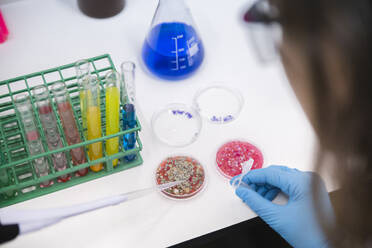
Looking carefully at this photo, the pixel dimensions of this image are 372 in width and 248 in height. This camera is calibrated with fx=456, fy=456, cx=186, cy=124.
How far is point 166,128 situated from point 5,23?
64cm

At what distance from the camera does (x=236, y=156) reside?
123cm

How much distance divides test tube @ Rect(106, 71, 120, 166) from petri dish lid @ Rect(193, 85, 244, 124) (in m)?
0.30

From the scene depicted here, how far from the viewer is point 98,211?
3.68 feet

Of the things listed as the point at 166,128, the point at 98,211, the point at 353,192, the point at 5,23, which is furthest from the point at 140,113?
the point at 353,192

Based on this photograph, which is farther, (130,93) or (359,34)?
(130,93)

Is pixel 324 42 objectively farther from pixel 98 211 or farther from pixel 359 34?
pixel 98 211

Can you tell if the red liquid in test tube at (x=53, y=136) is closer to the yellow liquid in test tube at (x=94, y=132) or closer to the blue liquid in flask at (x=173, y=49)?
the yellow liquid in test tube at (x=94, y=132)

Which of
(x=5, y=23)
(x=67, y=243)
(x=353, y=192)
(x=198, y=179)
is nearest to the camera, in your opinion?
(x=353, y=192)

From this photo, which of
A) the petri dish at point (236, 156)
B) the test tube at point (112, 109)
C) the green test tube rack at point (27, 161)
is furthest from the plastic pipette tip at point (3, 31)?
the petri dish at point (236, 156)

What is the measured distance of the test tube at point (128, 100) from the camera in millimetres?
1026

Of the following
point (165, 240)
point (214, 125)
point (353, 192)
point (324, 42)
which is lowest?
point (165, 240)

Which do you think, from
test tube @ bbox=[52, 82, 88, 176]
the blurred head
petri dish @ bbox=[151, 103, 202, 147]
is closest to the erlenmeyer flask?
petri dish @ bbox=[151, 103, 202, 147]

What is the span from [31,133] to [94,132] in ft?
0.47

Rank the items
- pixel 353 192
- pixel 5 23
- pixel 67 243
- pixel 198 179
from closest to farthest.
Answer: pixel 353 192, pixel 67 243, pixel 198 179, pixel 5 23
